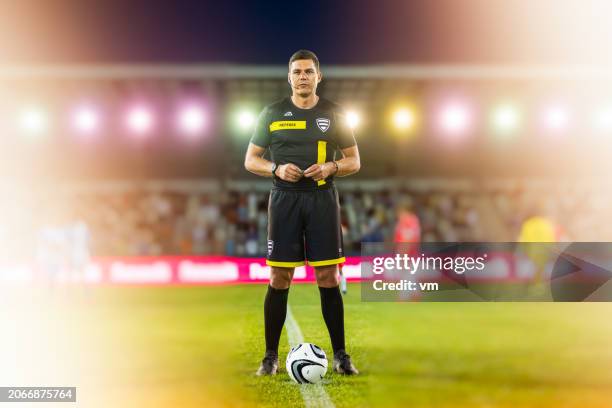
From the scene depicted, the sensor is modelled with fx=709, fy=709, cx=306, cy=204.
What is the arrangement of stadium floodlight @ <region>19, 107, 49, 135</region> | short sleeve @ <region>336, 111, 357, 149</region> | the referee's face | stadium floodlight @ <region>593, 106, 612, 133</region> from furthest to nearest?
stadium floodlight @ <region>593, 106, 612, 133</region>
stadium floodlight @ <region>19, 107, 49, 135</region>
short sleeve @ <region>336, 111, 357, 149</region>
the referee's face

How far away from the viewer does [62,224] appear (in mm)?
14852

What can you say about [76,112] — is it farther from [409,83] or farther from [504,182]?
[504,182]

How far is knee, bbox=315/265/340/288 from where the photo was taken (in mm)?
4771

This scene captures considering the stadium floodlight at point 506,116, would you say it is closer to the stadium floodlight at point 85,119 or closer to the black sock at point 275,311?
the stadium floodlight at point 85,119

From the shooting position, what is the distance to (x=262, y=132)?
4.78m

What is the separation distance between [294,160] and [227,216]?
17391 millimetres

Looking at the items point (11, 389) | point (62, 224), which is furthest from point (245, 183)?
point (11, 389)

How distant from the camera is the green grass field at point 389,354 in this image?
15.2 feet

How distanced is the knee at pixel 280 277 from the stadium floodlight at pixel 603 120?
2015cm

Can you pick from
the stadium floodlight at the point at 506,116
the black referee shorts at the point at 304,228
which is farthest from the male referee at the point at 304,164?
the stadium floodlight at the point at 506,116

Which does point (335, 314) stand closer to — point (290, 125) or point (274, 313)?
point (274, 313)

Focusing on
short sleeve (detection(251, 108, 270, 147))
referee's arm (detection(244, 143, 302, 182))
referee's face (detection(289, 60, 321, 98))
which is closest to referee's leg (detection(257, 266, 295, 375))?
referee's arm (detection(244, 143, 302, 182))

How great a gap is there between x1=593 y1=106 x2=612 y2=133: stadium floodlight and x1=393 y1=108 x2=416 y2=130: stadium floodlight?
5.75 m

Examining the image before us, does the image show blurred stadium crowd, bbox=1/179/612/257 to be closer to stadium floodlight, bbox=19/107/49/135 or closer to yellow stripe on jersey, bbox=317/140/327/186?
stadium floodlight, bbox=19/107/49/135
